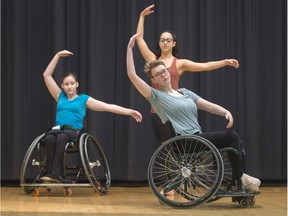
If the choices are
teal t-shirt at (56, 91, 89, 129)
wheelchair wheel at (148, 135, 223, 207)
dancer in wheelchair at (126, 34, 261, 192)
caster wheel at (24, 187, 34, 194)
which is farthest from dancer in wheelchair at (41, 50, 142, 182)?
wheelchair wheel at (148, 135, 223, 207)

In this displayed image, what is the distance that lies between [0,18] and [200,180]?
2.49m

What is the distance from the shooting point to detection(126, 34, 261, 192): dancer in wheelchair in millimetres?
3025

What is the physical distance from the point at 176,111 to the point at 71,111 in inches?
44.1

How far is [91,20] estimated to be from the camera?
4.73 m

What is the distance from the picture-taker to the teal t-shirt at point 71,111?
159 inches

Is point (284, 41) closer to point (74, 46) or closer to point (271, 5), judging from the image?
point (271, 5)

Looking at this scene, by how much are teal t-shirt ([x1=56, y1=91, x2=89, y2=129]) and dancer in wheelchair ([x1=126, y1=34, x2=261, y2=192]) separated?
37.0 inches

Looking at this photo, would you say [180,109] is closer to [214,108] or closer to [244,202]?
[214,108]

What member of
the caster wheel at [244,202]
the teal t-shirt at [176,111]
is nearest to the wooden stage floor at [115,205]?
the caster wheel at [244,202]

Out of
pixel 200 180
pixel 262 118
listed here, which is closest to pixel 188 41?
pixel 262 118

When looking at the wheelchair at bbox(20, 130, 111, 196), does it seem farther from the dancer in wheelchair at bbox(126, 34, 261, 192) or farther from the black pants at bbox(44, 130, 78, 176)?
the dancer in wheelchair at bbox(126, 34, 261, 192)

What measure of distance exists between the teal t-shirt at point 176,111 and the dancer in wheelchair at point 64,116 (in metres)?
0.62

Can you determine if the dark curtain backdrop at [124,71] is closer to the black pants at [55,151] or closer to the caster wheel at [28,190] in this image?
the caster wheel at [28,190]

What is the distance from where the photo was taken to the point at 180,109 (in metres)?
3.16
